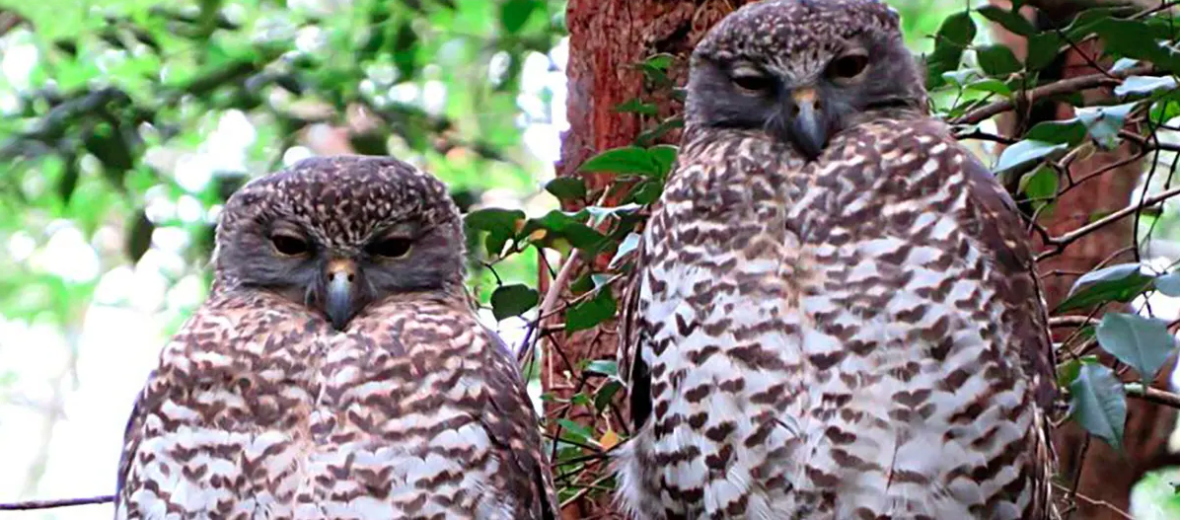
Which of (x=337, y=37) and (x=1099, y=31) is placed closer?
(x=1099, y=31)

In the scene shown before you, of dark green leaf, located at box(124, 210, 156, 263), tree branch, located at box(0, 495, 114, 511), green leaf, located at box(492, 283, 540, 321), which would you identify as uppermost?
green leaf, located at box(492, 283, 540, 321)

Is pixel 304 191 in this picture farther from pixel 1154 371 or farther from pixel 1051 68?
pixel 1051 68

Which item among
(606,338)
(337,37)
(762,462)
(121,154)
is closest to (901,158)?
(762,462)

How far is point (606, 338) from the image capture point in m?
3.27

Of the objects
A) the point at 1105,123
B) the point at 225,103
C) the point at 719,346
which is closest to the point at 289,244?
the point at 719,346

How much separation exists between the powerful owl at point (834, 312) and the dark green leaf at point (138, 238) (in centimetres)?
211

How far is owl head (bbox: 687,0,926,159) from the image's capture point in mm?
2420

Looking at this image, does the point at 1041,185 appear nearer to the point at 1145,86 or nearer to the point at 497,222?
the point at 1145,86

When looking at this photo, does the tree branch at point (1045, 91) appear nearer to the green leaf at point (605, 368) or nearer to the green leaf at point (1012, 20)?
the green leaf at point (1012, 20)

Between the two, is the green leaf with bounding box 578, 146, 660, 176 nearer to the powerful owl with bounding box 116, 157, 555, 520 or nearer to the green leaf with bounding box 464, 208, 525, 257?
the green leaf with bounding box 464, 208, 525, 257

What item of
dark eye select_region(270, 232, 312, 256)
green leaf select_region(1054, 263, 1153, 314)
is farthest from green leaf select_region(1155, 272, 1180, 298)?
dark eye select_region(270, 232, 312, 256)

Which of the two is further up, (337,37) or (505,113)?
(337,37)

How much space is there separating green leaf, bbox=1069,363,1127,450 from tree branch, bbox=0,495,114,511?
4.69ft

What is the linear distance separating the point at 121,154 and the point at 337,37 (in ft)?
3.68
